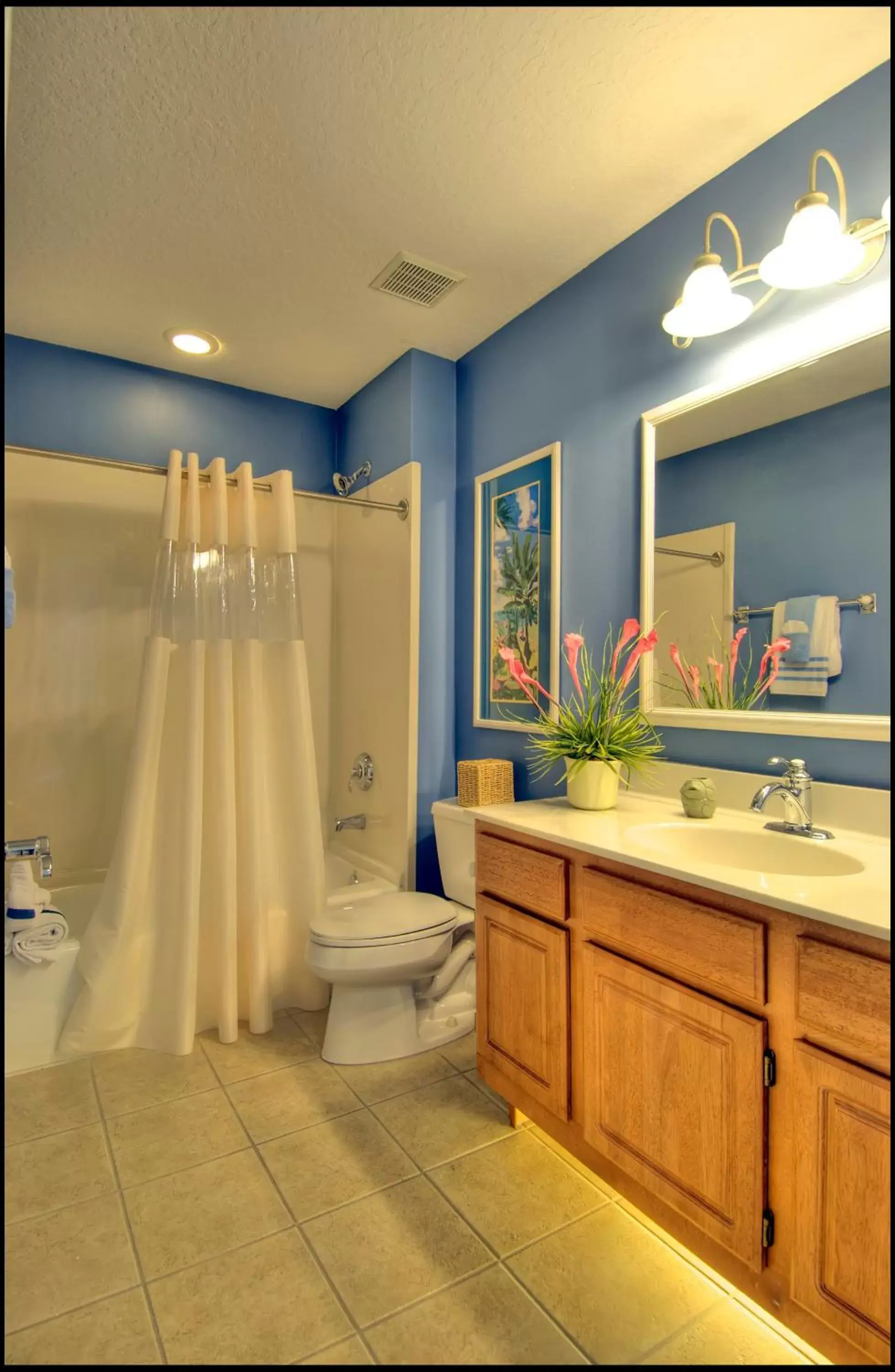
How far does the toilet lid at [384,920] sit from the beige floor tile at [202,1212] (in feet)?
1.88

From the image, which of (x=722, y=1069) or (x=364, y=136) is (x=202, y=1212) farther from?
(x=364, y=136)

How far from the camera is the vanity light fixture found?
148 cm

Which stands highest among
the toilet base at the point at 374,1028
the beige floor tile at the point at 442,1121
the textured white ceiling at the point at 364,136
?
the textured white ceiling at the point at 364,136

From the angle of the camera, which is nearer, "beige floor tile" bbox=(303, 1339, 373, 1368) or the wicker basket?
"beige floor tile" bbox=(303, 1339, 373, 1368)

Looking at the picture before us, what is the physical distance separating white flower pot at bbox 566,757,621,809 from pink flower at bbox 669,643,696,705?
25cm

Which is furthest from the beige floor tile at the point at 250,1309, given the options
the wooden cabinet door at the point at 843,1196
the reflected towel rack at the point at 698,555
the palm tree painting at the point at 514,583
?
the reflected towel rack at the point at 698,555

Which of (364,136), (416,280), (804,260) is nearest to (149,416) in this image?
(416,280)

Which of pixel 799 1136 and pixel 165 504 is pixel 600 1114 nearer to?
pixel 799 1136

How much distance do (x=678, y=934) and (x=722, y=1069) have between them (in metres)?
0.23

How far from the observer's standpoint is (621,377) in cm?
211

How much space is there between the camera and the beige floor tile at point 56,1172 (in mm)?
1603

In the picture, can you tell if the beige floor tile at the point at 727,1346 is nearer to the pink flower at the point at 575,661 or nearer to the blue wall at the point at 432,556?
the pink flower at the point at 575,661

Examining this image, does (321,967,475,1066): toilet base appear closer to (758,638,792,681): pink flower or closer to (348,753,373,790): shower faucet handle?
(348,753,373,790): shower faucet handle

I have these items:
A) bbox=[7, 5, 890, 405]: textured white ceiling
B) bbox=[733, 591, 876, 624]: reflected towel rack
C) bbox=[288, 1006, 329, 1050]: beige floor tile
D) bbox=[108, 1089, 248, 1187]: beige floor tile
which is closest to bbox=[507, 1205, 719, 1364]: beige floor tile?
bbox=[108, 1089, 248, 1187]: beige floor tile
